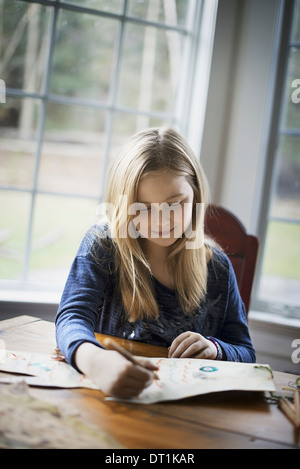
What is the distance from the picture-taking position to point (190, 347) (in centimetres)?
A: 104

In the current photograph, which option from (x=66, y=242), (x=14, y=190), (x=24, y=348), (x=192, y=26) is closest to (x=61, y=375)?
(x=24, y=348)

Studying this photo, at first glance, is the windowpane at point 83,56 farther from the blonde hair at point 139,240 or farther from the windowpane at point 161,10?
the blonde hair at point 139,240

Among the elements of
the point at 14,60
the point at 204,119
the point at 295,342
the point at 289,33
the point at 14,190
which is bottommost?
the point at 295,342

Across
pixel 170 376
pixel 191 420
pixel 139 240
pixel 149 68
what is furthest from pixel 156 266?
pixel 149 68

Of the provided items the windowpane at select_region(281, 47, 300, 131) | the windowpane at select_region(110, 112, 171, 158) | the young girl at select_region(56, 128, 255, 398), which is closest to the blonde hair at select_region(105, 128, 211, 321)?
the young girl at select_region(56, 128, 255, 398)

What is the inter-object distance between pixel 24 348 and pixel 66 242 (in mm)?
1291

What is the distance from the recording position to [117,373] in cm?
81

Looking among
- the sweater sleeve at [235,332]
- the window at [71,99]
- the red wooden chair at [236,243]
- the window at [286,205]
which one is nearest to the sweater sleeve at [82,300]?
the sweater sleeve at [235,332]

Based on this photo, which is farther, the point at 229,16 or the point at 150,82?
the point at 150,82

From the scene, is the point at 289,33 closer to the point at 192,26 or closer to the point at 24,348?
the point at 192,26

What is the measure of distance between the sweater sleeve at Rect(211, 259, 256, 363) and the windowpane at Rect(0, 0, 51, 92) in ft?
3.95

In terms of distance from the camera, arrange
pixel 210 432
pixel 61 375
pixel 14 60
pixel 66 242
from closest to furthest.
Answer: pixel 210 432, pixel 61 375, pixel 14 60, pixel 66 242

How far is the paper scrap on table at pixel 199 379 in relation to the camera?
85cm

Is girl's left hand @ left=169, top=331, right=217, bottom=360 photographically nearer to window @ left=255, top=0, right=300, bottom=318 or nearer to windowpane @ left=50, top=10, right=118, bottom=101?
window @ left=255, top=0, right=300, bottom=318
